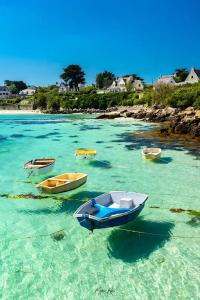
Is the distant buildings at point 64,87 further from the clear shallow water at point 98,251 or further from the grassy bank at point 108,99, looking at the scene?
the clear shallow water at point 98,251

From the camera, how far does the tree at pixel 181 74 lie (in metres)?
143

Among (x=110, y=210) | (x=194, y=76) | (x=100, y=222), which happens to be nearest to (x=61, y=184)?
(x=110, y=210)

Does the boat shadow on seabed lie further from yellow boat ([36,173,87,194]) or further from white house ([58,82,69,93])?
white house ([58,82,69,93])

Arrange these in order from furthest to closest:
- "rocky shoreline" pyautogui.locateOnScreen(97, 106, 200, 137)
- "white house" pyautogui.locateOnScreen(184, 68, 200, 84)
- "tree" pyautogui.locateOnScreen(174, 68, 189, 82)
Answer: "tree" pyautogui.locateOnScreen(174, 68, 189, 82)
"white house" pyautogui.locateOnScreen(184, 68, 200, 84)
"rocky shoreline" pyautogui.locateOnScreen(97, 106, 200, 137)

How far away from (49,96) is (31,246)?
466 ft

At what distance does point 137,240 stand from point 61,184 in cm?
570

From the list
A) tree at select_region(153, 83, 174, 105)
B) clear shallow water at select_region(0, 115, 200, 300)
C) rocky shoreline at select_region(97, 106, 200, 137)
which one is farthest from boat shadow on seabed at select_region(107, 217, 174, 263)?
tree at select_region(153, 83, 174, 105)

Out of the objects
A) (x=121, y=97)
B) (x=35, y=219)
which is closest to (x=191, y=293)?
(x=35, y=219)

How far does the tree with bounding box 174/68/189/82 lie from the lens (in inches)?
5648

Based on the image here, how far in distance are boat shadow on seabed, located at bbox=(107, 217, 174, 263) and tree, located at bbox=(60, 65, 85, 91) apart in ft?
533

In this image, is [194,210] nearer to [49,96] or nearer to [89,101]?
[89,101]

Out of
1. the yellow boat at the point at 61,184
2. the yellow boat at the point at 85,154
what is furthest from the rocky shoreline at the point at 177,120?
the yellow boat at the point at 61,184

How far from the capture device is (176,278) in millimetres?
10750

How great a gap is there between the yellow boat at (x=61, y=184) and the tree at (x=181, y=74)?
5177 inches
